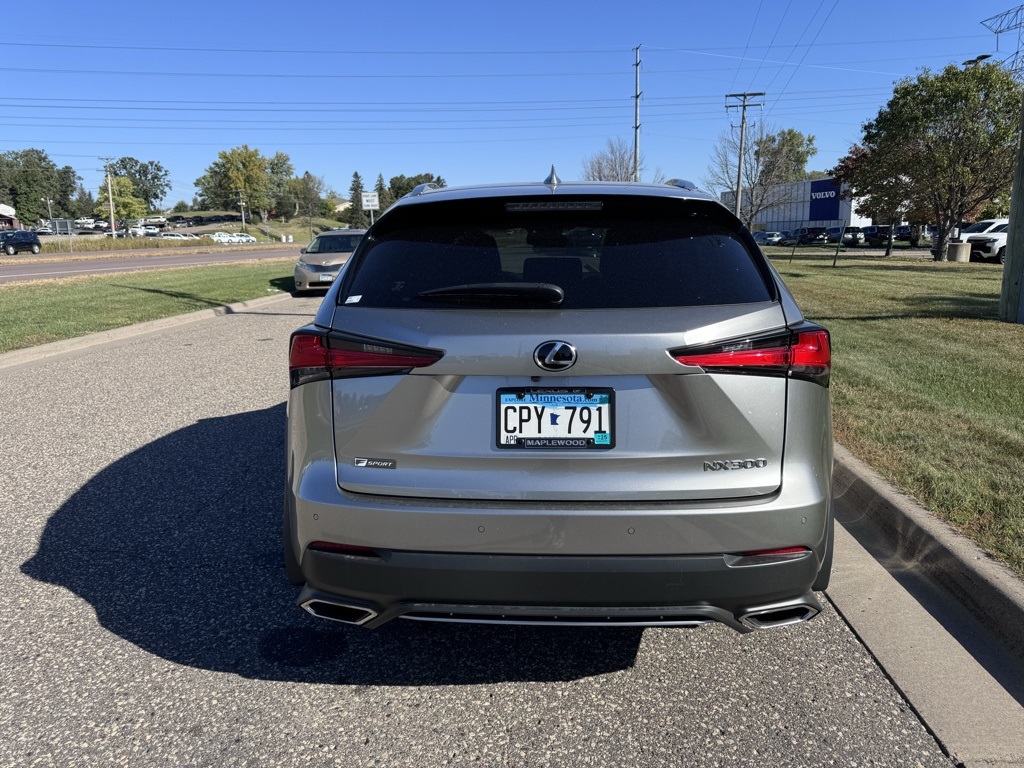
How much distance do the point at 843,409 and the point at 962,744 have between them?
14.0 feet

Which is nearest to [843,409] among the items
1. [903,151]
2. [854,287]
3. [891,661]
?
[891,661]

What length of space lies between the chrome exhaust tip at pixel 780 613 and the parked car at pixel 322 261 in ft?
56.2

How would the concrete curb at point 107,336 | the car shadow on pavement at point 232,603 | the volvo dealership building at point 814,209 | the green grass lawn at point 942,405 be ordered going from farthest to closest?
the volvo dealership building at point 814,209 → the concrete curb at point 107,336 → the green grass lawn at point 942,405 → the car shadow on pavement at point 232,603

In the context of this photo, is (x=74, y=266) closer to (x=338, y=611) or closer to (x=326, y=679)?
(x=326, y=679)

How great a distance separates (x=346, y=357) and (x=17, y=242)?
57876 mm

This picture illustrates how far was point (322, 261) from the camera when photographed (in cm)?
2008

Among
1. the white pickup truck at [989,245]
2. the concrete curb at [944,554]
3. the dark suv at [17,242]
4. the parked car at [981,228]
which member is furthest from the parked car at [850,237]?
the concrete curb at [944,554]

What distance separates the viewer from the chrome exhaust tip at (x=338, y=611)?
2.62 metres

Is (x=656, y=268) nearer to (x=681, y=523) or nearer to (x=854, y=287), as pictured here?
(x=681, y=523)

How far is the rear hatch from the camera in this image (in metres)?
2.41

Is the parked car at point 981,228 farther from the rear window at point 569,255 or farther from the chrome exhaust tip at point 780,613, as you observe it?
the chrome exhaust tip at point 780,613

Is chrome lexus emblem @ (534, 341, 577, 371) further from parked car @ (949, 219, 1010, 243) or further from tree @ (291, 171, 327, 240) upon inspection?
tree @ (291, 171, 327, 240)

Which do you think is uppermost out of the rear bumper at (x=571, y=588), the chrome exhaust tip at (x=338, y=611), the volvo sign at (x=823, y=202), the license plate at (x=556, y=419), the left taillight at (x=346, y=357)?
the volvo sign at (x=823, y=202)

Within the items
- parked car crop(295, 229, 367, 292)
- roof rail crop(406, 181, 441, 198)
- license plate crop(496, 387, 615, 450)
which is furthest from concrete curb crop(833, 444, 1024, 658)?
parked car crop(295, 229, 367, 292)
